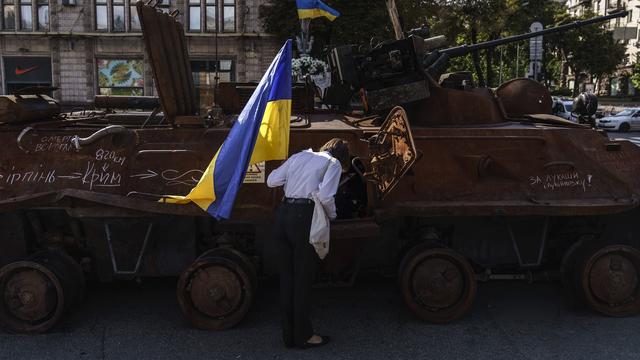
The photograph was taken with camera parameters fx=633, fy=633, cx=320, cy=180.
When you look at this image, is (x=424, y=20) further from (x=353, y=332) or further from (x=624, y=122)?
(x=353, y=332)

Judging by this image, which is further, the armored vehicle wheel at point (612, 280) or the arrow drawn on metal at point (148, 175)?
the armored vehicle wheel at point (612, 280)

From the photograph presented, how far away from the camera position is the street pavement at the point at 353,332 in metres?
4.91

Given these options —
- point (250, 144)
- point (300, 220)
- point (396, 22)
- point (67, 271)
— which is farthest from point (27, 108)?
point (396, 22)

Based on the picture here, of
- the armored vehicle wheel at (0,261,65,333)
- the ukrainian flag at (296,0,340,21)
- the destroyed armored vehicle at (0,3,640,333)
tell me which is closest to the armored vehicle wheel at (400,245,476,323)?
the destroyed armored vehicle at (0,3,640,333)

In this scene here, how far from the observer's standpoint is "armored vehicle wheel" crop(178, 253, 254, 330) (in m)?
5.21

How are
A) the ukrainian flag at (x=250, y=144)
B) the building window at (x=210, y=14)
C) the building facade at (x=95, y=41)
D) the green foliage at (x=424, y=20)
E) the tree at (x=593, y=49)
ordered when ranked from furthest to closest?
1. the tree at (x=593, y=49)
2. the building window at (x=210, y=14)
3. the building facade at (x=95, y=41)
4. the green foliage at (x=424, y=20)
5. the ukrainian flag at (x=250, y=144)

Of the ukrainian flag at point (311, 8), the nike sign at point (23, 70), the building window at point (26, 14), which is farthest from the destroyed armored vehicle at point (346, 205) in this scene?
the nike sign at point (23, 70)

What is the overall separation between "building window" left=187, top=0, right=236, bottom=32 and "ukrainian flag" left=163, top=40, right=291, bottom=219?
31272 millimetres

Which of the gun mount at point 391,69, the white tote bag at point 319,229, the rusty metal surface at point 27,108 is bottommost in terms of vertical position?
the white tote bag at point 319,229

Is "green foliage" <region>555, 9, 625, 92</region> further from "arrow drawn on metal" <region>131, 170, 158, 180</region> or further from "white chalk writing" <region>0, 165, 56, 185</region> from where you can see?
"white chalk writing" <region>0, 165, 56, 185</region>

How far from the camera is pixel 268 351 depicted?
4.93 metres

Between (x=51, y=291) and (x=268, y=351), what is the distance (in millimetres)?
1856

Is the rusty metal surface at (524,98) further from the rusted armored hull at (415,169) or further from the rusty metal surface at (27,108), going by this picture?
the rusty metal surface at (27,108)

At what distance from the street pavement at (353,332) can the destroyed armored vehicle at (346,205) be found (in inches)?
8.0
